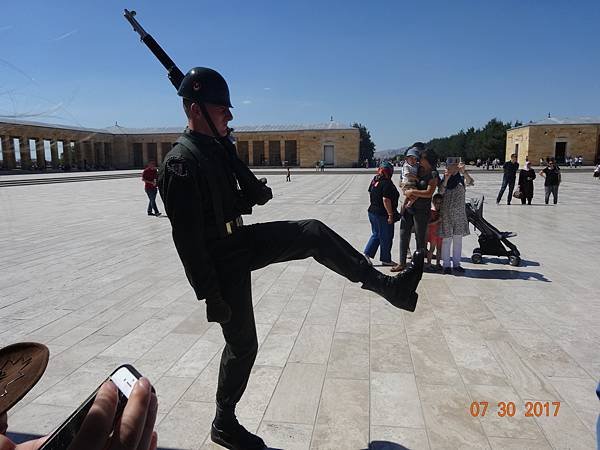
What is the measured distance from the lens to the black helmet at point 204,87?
2.42m

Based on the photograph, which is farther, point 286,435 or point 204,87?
point 286,435

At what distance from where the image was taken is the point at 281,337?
447 cm

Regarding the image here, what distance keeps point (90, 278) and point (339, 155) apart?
196 ft

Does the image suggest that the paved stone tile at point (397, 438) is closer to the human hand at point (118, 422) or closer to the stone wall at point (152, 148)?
the human hand at point (118, 422)

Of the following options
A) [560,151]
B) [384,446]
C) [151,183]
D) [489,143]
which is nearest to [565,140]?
[560,151]

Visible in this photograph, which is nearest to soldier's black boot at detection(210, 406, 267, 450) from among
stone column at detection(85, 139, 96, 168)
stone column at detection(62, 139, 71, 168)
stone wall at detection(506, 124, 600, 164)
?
stone column at detection(62, 139, 71, 168)

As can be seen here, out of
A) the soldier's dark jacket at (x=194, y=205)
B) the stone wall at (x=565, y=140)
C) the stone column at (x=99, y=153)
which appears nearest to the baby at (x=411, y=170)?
the soldier's dark jacket at (x=194, y=205)

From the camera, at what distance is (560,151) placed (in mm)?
60156

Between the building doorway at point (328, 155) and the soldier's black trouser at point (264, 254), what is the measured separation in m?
63.4

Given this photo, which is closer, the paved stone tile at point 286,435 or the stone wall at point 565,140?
the paved stone tile at point 286,435

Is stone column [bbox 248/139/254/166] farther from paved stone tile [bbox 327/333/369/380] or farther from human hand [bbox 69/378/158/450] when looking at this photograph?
human hand [bbox 69/378/158/450]

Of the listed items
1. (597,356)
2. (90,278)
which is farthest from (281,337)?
(90,278)

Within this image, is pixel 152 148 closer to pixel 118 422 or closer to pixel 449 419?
pixel 449 419

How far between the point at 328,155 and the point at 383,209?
5897 cm
